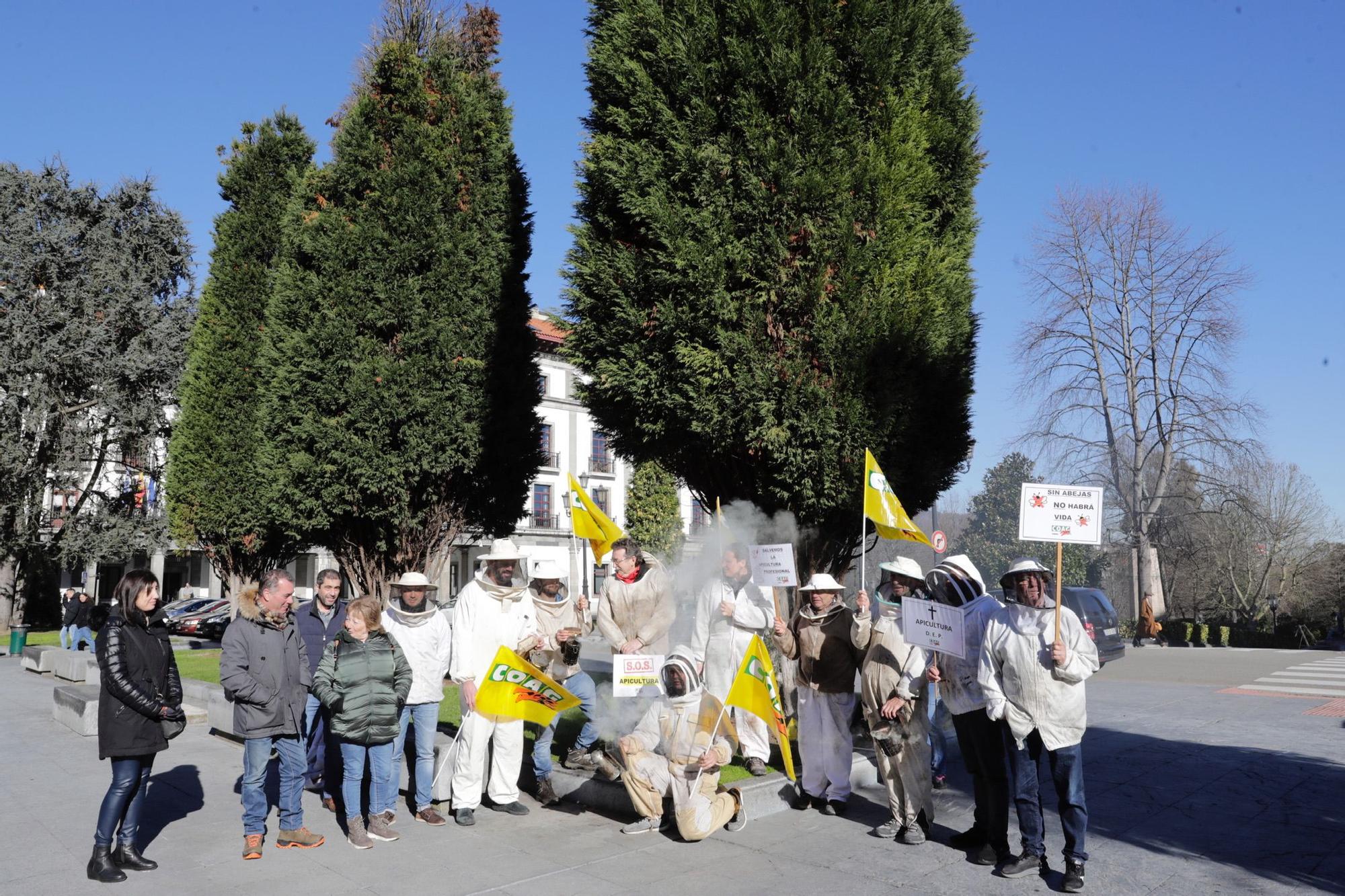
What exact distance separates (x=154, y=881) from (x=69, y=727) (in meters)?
7.24

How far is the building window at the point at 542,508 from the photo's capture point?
1863 inches

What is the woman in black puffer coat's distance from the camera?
219 inches

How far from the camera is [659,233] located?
832cm

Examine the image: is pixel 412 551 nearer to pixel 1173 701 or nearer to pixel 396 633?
pixel 396 633

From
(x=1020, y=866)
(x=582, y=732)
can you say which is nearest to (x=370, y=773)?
(x=582, y=732)

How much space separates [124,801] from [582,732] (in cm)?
351

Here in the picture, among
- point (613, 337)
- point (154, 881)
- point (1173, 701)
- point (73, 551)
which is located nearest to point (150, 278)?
point (73, 551)

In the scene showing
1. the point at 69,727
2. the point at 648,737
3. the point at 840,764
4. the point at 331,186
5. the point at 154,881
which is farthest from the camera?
the point at 331,186

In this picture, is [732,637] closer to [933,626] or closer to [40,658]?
→ [933,626]

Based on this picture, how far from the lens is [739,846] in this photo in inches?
241

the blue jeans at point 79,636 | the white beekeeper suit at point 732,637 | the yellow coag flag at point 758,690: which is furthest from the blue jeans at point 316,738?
the blue jeans at point 79,636

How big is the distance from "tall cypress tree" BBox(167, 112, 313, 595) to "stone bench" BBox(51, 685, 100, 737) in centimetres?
764

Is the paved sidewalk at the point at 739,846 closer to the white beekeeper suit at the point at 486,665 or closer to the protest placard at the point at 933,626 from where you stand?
the white beekeeper suit at the point at 486,665

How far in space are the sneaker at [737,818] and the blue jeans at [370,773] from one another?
96.3 inches
